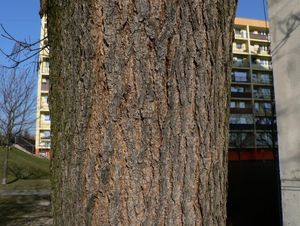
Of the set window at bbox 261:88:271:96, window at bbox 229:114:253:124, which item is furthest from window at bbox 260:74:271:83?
window at bbox 229:114:253:124

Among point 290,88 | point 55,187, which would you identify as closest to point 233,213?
point 290,88

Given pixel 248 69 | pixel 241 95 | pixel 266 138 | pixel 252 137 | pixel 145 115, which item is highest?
pixel 248 69

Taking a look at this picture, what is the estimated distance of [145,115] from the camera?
3.59ft

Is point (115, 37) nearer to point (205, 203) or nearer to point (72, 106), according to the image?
point (72, 106)

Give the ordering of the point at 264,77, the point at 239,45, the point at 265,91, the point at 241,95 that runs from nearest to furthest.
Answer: the point at 265,91 < the point at 241,95 < the point at 264,77 < the point at 239,45

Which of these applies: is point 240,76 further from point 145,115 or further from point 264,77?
point 145,115

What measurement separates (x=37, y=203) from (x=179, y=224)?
11781 millimetres

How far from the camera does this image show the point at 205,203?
3.69 feet

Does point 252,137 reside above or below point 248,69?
below

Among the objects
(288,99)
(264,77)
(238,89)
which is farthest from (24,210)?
(264,77)

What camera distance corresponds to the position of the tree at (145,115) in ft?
3.57

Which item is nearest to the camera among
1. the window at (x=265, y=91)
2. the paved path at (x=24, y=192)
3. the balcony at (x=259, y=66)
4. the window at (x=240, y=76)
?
the paved path at (x=24, y=192)

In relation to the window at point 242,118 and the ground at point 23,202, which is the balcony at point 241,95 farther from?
the ground at point 23,202

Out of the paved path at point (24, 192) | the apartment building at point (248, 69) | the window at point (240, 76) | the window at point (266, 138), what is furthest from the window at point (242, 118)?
the paved path at point (24, 192)
